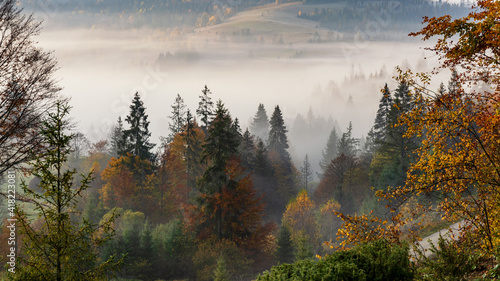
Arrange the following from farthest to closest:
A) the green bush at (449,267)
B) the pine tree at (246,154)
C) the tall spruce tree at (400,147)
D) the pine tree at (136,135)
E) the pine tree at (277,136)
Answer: the pine tree at (277,136)
the pine tree at (246,154)
the pine tree at (136,135)
the tall spruce tree at (400,147)
the green bush at (449,267)

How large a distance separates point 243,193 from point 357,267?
76.2 ft

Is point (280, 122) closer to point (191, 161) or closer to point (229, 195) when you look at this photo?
point (191, 161)

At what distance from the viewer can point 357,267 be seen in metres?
6.78

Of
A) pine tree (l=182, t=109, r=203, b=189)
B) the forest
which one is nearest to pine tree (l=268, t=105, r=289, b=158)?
the forest

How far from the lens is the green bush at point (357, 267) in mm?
6543

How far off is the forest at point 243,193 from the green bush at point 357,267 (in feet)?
0.09

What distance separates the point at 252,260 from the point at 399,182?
24478 millimetres

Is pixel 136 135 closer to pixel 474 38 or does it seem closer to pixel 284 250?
pixel 284 250

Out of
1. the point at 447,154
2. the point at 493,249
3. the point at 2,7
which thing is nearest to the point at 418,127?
the point at 447,154

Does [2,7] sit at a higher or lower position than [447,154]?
higher

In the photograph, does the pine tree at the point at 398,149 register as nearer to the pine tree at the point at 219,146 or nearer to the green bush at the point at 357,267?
the pine tree at the point at 219,146

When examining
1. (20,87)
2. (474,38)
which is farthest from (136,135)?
(474,38)

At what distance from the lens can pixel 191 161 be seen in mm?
49031

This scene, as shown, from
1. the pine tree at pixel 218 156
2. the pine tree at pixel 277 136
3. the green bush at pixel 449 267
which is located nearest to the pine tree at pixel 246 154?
the pine tree at pixel 277 136
